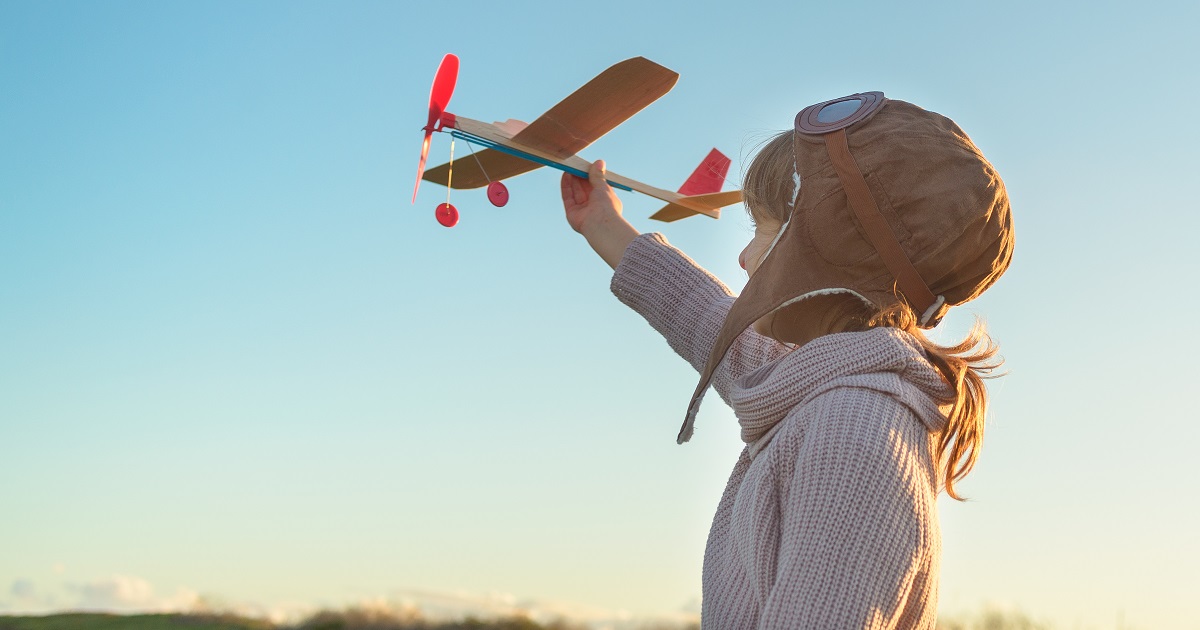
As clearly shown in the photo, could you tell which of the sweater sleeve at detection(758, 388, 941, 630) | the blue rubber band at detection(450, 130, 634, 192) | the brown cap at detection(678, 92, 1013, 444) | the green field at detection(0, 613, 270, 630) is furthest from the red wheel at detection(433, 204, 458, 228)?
the green field at detection(0, 613, 270, 630)

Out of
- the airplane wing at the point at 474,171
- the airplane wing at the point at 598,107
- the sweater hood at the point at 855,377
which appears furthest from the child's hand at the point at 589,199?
the sweater hood at the point at 855,377

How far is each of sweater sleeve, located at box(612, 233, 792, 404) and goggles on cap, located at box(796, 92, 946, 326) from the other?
0.55 meters

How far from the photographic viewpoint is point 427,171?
296 centimetres

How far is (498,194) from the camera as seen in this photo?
8.61ft

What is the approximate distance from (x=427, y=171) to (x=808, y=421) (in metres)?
1.93

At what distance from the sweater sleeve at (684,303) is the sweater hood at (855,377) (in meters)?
0.55

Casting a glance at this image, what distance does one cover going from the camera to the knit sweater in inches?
49.3

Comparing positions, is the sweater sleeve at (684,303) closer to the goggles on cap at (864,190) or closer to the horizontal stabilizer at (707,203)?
the goggles on cap at (864,190)

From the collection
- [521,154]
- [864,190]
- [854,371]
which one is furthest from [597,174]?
[854,371]

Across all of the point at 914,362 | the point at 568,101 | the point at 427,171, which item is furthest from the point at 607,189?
the point at 914,362

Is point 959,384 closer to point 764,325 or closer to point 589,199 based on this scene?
point 764,325

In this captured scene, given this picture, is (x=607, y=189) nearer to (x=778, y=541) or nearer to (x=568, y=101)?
(x=568, y=101)

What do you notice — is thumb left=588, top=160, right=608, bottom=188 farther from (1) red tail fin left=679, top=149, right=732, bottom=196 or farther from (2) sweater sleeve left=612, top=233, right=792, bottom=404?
(1) red tail fin left=679, top=149, right=732, bottom=196

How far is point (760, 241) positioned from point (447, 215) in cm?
122
